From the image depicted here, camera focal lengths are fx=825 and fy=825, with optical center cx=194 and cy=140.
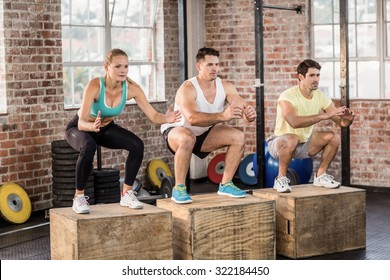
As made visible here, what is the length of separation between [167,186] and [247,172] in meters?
1.40

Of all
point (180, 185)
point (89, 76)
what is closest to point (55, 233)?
point (180, 185)

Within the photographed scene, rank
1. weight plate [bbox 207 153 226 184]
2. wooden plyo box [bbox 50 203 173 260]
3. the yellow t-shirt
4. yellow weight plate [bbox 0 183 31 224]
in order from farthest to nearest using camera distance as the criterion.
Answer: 1. weight plate [bbox 207 153 226 184]
2. yellow weight plate [bbox 0 183 31 224]
3. the yellow t-shirt
4. wooden plyo box [bbox 50 203 173 260]

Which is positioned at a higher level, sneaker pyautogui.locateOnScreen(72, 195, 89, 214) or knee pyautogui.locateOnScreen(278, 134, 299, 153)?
knee pyautogui.locateOnScreen(278, 134, 299, 153)

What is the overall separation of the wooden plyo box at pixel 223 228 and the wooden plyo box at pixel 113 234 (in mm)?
148

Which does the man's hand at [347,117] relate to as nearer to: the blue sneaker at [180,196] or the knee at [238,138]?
the knee at [238,138]

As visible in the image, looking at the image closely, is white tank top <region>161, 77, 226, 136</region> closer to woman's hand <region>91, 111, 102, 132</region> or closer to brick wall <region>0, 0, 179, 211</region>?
woman's hand <region>91, 111, 102, 132</region>

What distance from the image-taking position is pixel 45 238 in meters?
7.22

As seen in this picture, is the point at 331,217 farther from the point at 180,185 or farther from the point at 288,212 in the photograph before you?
the point at 180,185

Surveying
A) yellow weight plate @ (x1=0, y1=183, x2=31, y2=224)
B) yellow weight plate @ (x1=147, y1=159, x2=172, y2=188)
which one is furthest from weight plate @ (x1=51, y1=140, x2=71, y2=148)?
yellow weight plate @ (x1=147, y1=159, x2=172, y2=188)

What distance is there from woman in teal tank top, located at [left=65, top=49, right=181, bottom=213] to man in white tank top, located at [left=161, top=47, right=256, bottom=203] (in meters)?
0.20

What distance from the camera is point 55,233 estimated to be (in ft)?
18.8

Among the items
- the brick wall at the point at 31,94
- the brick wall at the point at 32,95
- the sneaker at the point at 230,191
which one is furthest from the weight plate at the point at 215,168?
the sneaker at the point at 230,191

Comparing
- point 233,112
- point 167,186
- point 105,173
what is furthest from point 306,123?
point 167,186

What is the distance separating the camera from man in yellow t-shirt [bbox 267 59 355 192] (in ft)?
21.8
